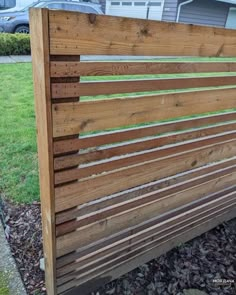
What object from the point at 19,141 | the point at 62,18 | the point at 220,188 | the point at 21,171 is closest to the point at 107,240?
the point at 220,188

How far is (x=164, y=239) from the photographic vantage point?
6.24 feet

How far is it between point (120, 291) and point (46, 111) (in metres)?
1.20

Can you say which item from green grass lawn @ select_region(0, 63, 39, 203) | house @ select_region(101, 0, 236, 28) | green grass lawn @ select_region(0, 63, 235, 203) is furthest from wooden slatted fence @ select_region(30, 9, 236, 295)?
house @ select_region(101, 0, 236, 28)

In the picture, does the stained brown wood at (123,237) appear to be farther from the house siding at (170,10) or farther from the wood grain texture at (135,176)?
the house siding at (170,10)

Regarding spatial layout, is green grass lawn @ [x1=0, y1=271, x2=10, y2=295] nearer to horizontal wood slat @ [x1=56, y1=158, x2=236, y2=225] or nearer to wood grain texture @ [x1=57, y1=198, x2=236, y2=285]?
wood grain texture @ [x1=57, y1=198, x2=236, y2=285]

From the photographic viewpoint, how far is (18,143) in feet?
10.0

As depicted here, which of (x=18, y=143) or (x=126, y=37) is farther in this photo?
(x=18, y=143)

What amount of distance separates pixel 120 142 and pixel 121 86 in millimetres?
290

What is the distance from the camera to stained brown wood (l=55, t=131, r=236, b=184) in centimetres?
122

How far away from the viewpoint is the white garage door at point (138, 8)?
1246 cm

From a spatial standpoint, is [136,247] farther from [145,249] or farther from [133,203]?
[133,203]

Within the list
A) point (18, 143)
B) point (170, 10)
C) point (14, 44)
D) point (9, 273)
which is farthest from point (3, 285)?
point (170, 10)

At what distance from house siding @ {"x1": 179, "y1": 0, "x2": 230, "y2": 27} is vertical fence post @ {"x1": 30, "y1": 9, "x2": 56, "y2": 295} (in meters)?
12.6

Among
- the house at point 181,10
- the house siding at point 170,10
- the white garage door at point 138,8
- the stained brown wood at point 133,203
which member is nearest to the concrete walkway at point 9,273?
the stained brown wood at point 133,203
